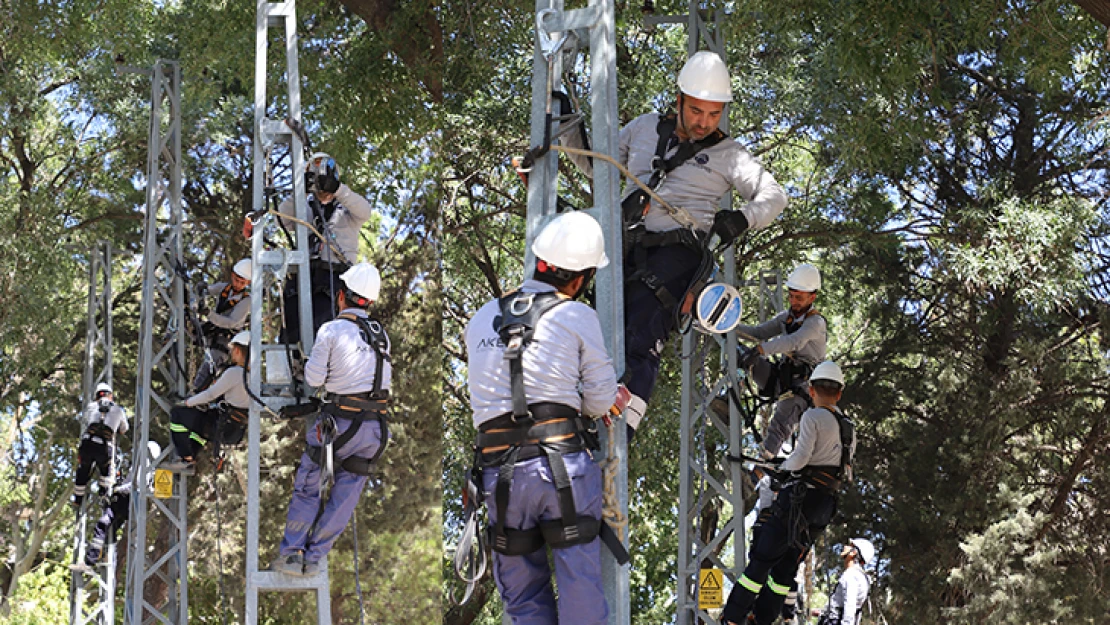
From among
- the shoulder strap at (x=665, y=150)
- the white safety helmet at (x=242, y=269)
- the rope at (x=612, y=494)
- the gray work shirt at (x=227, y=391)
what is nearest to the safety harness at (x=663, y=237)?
the shoulder strap at (x=665, y=150)

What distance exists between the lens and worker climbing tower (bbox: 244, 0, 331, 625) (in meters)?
7.00

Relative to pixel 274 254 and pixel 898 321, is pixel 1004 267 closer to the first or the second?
pixel 898 321

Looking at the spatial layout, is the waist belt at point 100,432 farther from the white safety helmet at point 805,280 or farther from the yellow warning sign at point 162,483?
the white safety helmet at point 805,280

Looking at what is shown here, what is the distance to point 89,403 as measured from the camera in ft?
48.2

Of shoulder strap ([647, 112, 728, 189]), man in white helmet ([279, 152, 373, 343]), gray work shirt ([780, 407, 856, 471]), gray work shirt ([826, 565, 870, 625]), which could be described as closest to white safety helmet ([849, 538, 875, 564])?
gray work shirt ([826, 565, 870, 625])

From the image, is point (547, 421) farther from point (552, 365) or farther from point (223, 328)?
point (223, 328)

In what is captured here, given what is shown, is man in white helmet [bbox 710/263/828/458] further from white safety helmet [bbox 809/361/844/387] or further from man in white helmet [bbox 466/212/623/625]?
man in white helmet [bbox 466/212/623/625]

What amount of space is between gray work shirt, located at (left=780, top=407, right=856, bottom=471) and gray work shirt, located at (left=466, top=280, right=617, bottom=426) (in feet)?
13.5

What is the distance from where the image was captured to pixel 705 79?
5.83 m

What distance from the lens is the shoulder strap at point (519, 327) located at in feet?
14.0

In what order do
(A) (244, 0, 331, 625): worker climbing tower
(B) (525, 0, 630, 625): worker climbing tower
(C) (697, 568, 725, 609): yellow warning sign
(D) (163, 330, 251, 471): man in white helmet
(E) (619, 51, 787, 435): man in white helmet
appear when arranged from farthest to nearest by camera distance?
(D) (163, 330, 251, 471): man in white helmet → (C) (697, 568, 725, 609): yellow warning sign → (A) (244, 0, 331, 625): worker climbing tower → (E) (619, 51, 787, 435): man in white helmet → (B) (525, 0, 630, 625): worker climbing tower

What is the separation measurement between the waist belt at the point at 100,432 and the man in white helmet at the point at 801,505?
8.44 meters

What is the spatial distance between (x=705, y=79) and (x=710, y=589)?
4.05 meters

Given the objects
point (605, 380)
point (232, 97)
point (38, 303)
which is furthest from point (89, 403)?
point (605, 380)
